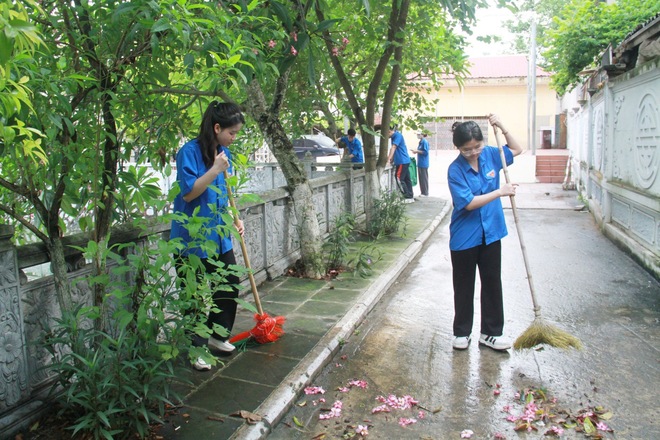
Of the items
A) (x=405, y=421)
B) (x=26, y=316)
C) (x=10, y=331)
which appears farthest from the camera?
(x=405, y=421)

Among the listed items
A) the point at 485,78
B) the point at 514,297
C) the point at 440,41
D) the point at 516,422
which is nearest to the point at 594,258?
the point at 514,297

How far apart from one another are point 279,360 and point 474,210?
72.9 inches

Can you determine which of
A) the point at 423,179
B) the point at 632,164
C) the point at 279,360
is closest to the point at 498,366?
the point at 279,360

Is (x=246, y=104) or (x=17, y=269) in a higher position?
(x=246, y=104)

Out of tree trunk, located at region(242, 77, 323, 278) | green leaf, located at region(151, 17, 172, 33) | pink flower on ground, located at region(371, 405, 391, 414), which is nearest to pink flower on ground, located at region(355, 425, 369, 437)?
pink flower on ground, located at region(371, 405, 391, 414)

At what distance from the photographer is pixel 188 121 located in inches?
183

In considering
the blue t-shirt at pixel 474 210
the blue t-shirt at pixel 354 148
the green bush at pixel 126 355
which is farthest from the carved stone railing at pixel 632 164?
the green bush at pixel 126 355

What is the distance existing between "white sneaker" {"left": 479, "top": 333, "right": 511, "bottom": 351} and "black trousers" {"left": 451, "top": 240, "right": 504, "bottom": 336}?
4 cm

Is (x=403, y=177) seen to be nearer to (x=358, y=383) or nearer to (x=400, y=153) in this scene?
(x=400, y=153)

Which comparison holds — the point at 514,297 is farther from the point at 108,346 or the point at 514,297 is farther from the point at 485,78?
the point at 485,78

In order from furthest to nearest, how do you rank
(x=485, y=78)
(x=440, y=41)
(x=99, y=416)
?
1. (x=485, y=78)
2. (x=440, y=41)
3. (x=99, y=416)

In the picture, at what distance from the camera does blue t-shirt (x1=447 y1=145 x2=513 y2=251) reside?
4.32 meters

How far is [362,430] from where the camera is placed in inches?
132

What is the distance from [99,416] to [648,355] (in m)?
3.94
